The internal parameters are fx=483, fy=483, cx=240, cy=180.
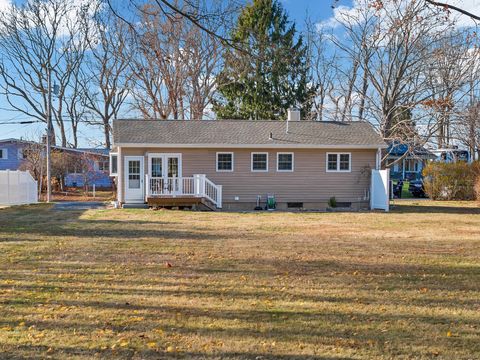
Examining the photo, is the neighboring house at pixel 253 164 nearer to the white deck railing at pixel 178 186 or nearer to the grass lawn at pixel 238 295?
the white deck railing at pixel 178 186

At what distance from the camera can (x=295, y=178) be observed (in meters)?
20.7

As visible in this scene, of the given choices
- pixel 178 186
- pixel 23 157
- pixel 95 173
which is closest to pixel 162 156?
pixel 178 186

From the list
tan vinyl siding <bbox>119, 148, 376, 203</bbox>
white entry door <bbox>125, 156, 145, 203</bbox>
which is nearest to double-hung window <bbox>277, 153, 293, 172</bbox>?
tan vinyl siding <bbox>119, 148, 376, 203</bbox>

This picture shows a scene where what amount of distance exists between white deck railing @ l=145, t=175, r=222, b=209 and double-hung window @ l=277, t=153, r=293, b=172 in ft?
10.5

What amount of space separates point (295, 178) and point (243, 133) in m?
3.05

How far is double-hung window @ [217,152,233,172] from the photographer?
67.4 ft

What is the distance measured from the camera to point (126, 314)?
5004 mm

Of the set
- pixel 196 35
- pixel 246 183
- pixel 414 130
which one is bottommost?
pixel 246 183

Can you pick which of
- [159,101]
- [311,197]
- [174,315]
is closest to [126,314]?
[174,315]

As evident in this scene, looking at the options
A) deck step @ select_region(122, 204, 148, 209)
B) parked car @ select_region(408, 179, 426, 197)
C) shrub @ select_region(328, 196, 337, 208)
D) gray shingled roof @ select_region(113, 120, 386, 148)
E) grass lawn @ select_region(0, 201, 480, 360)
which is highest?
gray shingled roof @ select_region(113, 120, 386, 148)

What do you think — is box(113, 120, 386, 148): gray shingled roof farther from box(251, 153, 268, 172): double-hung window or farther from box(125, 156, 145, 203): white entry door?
box(125, 156, 145, 203): white entry door

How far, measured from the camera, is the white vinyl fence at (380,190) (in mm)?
19594

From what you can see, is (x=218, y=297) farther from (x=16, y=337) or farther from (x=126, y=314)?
(x=16, y=337)

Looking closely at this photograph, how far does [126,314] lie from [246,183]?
15707mm
